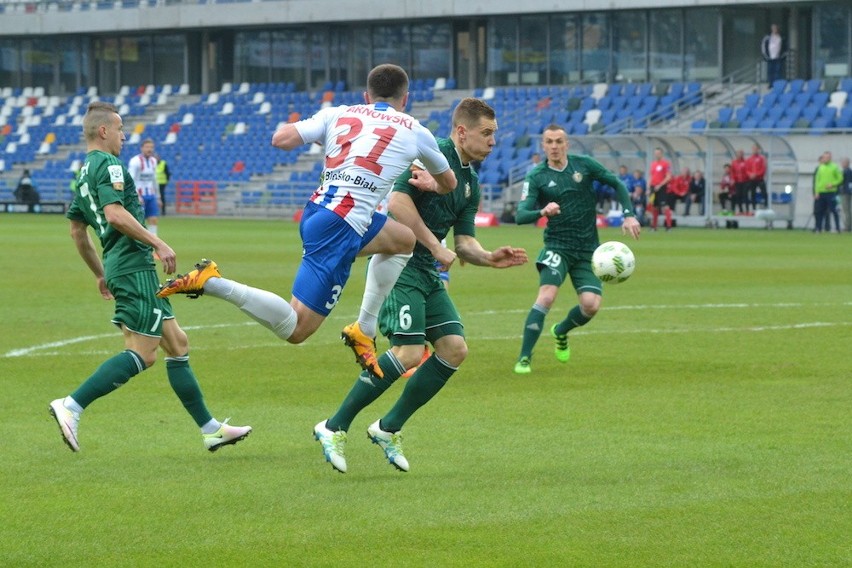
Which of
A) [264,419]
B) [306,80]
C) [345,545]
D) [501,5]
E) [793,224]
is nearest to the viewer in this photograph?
[345,545]

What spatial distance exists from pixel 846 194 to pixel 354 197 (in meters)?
30.8

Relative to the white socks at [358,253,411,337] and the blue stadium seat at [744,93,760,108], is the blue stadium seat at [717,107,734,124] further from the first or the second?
the white socks at [358,253,411,337]

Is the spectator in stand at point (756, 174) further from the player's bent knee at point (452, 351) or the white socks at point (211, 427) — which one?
the white socks at point (211, 427)

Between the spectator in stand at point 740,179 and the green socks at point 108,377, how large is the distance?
30.9m

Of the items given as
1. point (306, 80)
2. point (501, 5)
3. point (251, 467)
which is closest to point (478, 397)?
point (251, 467)

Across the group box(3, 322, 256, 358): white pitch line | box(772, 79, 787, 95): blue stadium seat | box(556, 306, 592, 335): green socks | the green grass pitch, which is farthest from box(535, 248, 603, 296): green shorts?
box(772, 79, 787, 95): blue stadium seat

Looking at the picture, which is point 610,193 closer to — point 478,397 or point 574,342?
point 574,342

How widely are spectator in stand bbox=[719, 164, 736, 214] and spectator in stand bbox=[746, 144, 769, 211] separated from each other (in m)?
0.48

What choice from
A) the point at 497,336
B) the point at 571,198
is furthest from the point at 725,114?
the point at 571,198

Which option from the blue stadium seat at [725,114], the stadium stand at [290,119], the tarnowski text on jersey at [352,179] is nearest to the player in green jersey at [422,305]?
the tarnowski text on jersey at [352,179]

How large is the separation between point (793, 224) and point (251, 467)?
32711mm

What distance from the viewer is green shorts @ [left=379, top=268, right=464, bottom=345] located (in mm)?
7684

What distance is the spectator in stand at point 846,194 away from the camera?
1401 inches

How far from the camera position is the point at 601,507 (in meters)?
6.51
